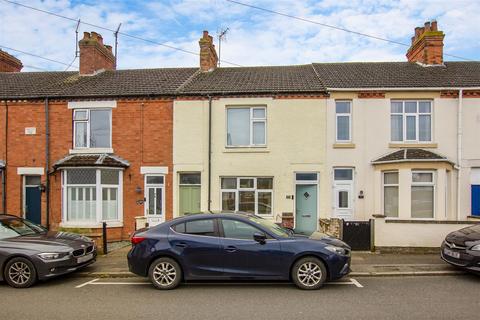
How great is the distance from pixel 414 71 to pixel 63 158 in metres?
14.4

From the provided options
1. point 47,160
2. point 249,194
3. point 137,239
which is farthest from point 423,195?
point 47,160

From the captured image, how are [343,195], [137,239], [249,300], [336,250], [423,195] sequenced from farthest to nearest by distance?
[343,195] < [423,195] < [137,239] < [336,250] < [249,300]

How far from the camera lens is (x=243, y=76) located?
15.2m

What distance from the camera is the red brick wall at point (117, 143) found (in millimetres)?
13289

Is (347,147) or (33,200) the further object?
(33,200)

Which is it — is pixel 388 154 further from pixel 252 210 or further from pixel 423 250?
pixel 252 210

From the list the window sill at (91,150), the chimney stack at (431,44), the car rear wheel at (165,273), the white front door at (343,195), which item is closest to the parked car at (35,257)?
the car rear wheel at (165,273)

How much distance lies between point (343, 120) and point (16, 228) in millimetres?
10803

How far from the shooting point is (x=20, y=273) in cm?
717

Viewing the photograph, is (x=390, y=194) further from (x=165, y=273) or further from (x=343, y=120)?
(x=165, y=273)

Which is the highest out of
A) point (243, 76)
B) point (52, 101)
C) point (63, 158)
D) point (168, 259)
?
point (243, 76)

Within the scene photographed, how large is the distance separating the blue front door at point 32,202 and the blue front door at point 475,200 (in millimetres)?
16075

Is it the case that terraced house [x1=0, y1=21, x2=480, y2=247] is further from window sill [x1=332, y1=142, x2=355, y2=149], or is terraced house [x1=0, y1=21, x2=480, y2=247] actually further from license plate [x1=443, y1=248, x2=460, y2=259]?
license plate [x1=443, y1=248, x2=460, y2=259]

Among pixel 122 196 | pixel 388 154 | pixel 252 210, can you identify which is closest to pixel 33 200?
pixel 122 196
